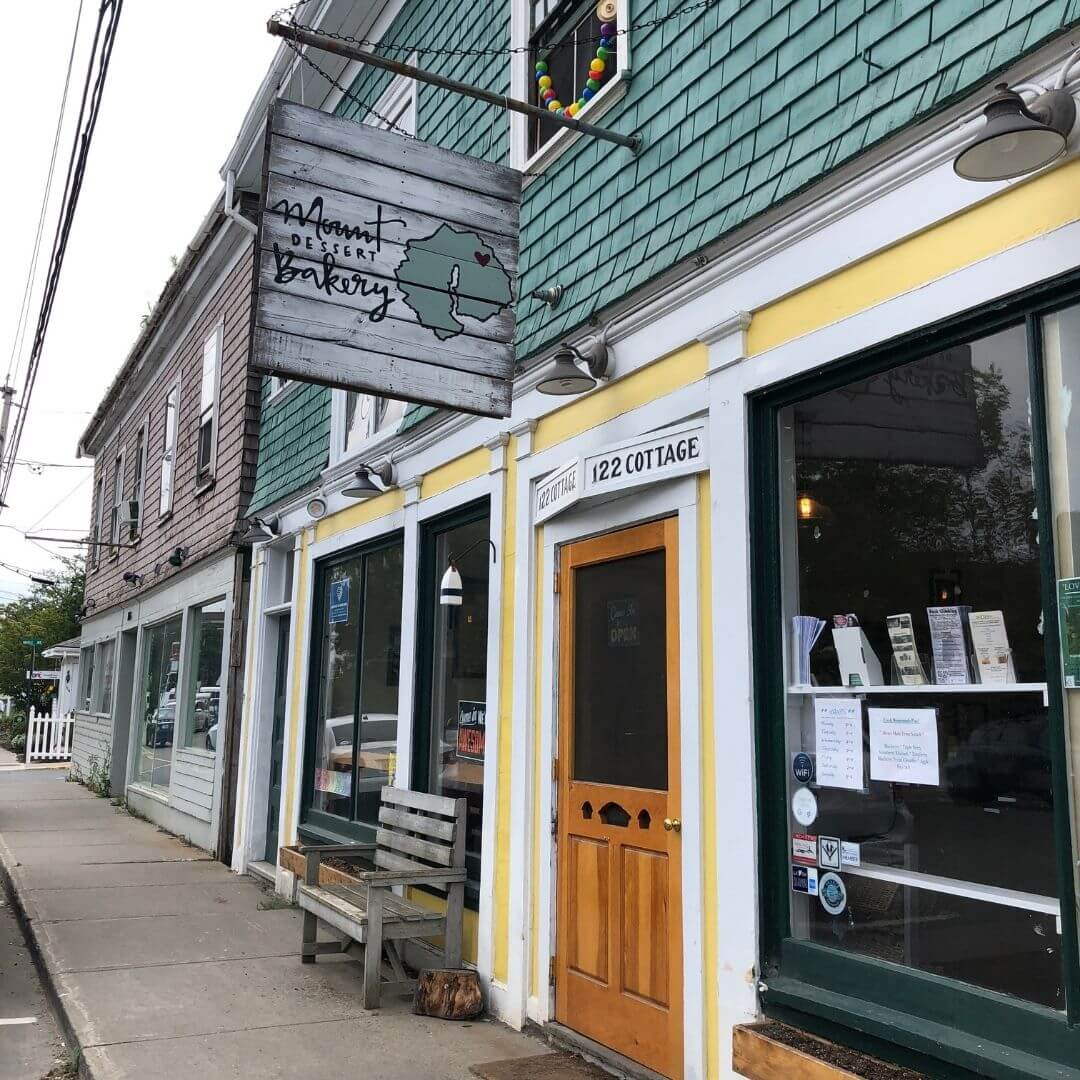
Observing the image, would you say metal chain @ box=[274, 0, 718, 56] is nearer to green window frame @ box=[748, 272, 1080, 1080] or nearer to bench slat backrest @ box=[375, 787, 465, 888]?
green window frame @ box=[748, 272, 1080, 1080]

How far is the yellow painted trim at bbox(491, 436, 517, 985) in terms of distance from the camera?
5.46 m

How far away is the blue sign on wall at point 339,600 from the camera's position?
846cm

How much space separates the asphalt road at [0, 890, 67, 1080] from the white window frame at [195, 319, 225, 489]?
6.06 m

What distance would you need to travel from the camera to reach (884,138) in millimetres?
3557

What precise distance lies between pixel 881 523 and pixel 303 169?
2854mm

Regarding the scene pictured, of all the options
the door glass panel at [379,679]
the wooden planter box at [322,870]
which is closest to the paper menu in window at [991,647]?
the wooden planter box at [322,870]

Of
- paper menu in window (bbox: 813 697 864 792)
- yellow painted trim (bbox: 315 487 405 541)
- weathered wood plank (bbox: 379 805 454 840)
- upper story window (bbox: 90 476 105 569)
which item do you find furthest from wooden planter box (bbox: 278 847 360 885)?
upper story window (bbox: 90 476 105 569)

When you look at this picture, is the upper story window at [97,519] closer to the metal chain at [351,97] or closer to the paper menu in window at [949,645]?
the metal chain at [351,97]

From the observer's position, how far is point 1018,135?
9.24 ft

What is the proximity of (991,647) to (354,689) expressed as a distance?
565 centimetres

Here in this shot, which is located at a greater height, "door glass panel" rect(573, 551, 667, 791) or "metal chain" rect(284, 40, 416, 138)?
"metal chain" rect(284, 40, 416, 138)

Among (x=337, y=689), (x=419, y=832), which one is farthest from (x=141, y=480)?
(x=419, y=832)

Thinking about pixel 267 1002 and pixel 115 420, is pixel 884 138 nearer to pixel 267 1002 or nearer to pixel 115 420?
pixel 267 1002

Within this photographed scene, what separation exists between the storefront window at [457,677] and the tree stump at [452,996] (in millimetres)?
534
